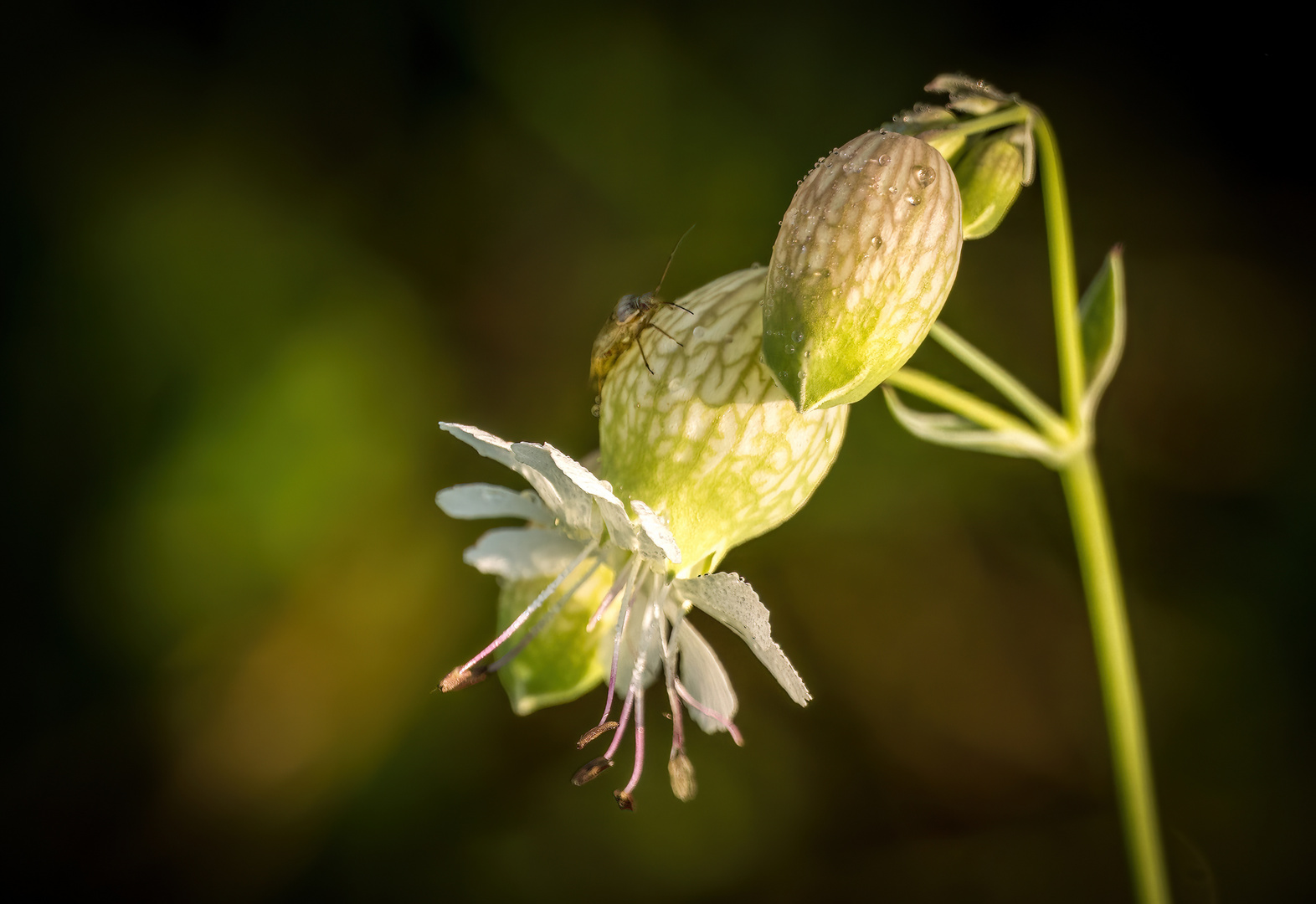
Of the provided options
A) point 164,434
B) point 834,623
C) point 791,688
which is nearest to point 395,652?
point 164,434

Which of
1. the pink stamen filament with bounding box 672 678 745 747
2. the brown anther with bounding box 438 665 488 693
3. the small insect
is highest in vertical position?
the small insect

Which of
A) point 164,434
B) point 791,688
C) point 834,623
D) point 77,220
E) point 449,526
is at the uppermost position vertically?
point 77,220

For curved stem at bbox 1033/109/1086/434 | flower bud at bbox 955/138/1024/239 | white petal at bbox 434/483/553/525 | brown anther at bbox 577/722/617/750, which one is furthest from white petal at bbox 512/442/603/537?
curved stem at bbox 1033/109/1086/434

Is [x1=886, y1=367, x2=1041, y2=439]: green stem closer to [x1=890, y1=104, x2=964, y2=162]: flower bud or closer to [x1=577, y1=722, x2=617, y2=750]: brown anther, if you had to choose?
[x1=890, y1=104, x2=964, y2=162]: flower bud

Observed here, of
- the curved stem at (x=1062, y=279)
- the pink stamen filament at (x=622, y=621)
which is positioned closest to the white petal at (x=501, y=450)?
the pink stamen filament at (x=622, y=621)

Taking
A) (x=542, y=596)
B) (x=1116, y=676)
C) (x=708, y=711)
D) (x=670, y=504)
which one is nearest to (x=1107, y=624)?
(x=1116, y=676)

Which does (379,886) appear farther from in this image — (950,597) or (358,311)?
(950,597)

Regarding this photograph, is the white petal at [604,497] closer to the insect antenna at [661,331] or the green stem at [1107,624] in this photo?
the insect antenna at [661,331]
